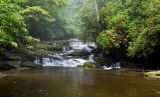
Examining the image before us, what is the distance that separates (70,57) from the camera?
122 feet

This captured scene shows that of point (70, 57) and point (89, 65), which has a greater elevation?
point (70, 57)

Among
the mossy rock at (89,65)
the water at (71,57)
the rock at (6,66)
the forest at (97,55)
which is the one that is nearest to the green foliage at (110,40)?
the forest at (97,55)

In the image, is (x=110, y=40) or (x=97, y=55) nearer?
(x=110, y=40)

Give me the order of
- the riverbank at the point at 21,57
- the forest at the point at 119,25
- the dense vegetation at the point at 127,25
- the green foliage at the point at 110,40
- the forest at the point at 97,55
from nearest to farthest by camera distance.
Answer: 1. the forest at the point at 97,55
2. the forest at the point at 119,25
3. the dense vegetation at the point at 127,25
4. the riverbank at the point at 21,57
5. the green foliage at the point at 110,40

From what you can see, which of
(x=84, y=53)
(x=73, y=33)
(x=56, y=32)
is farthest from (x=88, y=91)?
(x=73, y=33)

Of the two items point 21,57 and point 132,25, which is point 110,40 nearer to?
point 132,25

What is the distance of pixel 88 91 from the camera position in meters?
17.1

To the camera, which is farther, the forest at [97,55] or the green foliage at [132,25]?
the green foliage at [132,25]

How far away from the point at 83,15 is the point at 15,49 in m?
8.81

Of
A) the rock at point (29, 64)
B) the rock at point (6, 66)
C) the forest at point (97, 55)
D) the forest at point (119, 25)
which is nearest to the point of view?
the forest at point (97, 55)

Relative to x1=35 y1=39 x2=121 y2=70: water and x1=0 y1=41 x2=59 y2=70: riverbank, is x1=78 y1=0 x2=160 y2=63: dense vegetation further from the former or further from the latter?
x1=0 y1=41 x2=59 y2=70: riverbank

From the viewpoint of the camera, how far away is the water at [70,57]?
114 ft

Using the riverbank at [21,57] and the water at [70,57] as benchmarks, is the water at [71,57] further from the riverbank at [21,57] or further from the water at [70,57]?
the riverbank at [21,57]

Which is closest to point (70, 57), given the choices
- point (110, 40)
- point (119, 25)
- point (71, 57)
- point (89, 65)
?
point (71, 57)
